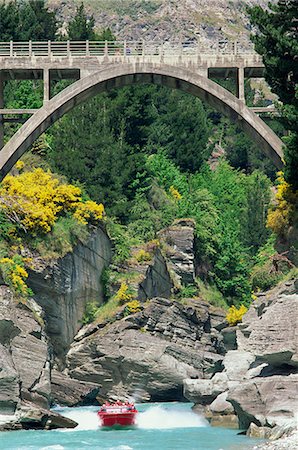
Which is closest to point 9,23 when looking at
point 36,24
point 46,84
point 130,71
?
point 36,24

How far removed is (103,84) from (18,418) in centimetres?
1776

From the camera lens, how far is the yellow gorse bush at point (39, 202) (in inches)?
2285

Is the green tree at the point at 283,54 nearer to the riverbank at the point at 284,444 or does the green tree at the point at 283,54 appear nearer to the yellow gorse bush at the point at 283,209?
the yellow gorse bush at the point at 283,209

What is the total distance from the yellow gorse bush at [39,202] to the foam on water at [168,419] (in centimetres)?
1126

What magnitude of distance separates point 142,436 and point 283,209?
41.9 feet

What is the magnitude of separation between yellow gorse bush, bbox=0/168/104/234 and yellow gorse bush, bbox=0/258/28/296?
10.2 ft

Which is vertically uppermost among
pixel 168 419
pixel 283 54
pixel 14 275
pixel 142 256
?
pixel 283 54

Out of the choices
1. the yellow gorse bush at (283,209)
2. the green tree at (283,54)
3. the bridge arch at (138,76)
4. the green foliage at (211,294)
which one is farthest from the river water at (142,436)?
the green foliage at (211,294)

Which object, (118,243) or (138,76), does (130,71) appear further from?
(118,243)

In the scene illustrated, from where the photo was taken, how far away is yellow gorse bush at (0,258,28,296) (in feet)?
176

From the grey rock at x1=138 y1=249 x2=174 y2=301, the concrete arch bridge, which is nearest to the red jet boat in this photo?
the concrete arch bridge

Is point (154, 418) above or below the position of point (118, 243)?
below

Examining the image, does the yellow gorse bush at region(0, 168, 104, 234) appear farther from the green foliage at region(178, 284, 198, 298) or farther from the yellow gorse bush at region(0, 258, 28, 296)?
the green foliage at region(178, 284, 198, 298)

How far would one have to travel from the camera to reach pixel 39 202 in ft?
194
